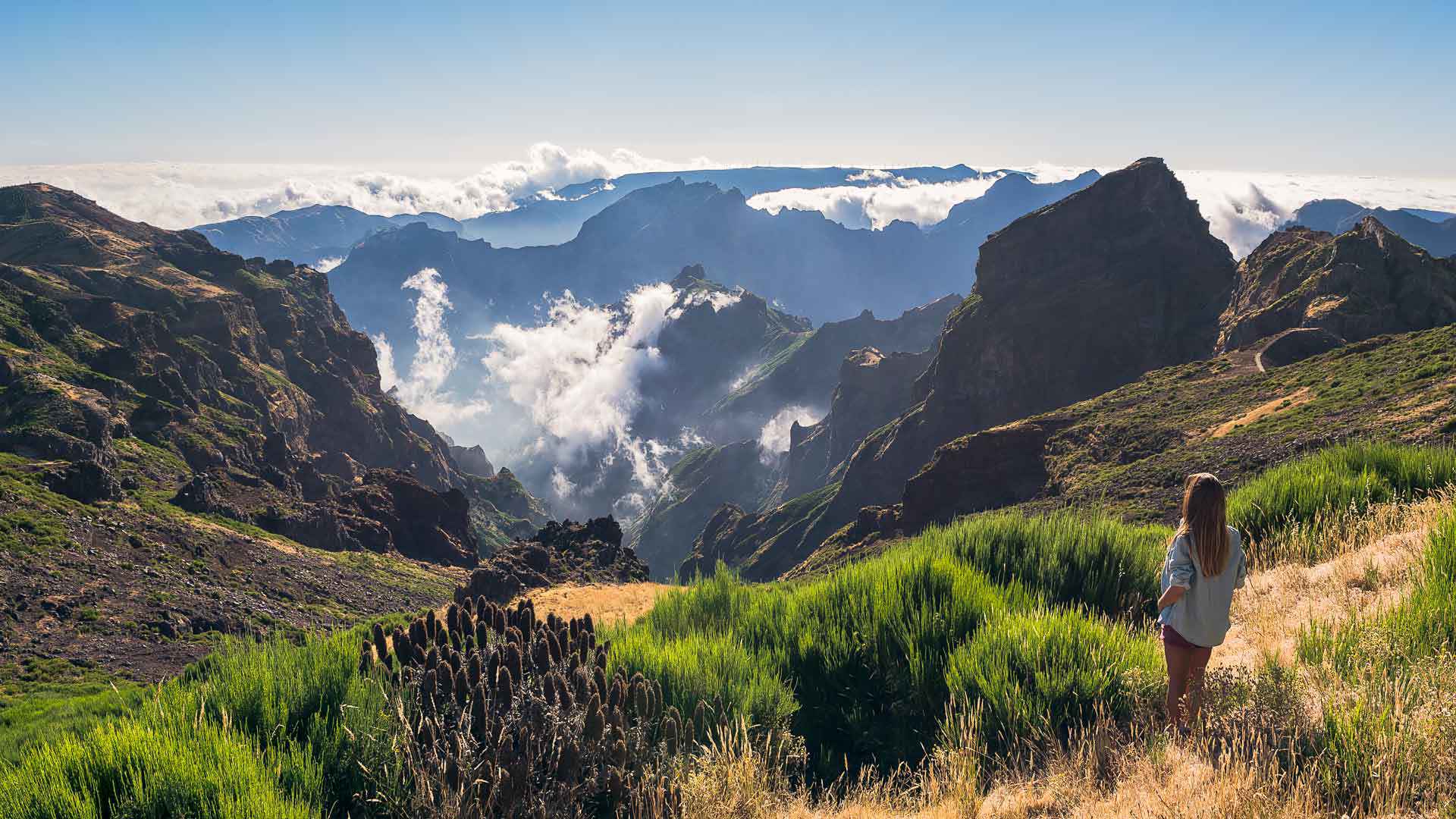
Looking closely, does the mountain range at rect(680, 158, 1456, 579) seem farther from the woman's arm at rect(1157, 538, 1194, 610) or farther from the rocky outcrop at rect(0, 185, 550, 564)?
the rocky outcrop at rect(0, 185, 550, 564)

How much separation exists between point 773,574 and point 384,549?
6514cm

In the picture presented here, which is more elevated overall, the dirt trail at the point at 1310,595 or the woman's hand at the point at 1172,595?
the woman's hand at the point at 1172,595

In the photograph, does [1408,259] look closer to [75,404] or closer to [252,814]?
[252,814]

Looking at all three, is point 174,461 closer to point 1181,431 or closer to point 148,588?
point 148,588

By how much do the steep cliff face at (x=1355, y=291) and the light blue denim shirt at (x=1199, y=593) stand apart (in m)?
64.1

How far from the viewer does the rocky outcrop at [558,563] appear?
46.8 metres

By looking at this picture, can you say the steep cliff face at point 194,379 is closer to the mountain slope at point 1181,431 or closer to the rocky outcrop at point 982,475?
the mountain slope at point 1181,431

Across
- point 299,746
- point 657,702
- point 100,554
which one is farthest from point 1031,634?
point 100,554

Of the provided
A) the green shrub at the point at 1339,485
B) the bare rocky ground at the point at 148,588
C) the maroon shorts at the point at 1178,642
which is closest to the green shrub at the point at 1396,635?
the maroon shorts at the point at 1178,642

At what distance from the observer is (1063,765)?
5477mm

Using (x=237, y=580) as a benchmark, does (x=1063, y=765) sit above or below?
above

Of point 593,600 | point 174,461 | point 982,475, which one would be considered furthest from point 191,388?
point 982,475

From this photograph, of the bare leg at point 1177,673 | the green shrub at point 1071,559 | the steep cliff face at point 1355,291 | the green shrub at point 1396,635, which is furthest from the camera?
the steep cliff face at point 1355,291

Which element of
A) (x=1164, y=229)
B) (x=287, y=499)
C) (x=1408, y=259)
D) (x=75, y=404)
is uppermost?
(x=1164, y=229)
